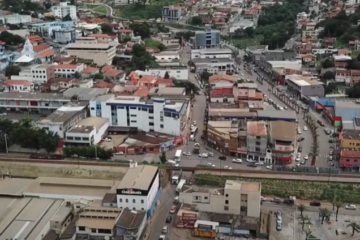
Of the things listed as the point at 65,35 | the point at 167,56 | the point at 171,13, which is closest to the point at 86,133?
the point at 167,56

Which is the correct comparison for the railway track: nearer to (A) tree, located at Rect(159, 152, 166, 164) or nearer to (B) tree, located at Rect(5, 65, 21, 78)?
(A) tree, located at Rect(159, 152, 166, 164)

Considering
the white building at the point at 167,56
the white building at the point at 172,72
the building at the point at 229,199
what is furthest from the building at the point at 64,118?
the white building at the point at 167,56

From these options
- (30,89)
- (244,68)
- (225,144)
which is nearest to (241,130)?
(225,144)

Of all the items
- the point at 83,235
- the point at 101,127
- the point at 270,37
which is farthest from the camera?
the point at 270,37

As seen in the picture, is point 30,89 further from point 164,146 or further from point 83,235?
point 83,235

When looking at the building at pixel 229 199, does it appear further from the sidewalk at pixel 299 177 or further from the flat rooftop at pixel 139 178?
the sidewalk at pixel 299 177

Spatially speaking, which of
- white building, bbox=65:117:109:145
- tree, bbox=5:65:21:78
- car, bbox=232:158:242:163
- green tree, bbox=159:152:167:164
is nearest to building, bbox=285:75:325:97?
car, bbox=232:158:242:163

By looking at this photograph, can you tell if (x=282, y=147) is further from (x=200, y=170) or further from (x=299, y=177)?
(x=200, y=170)
